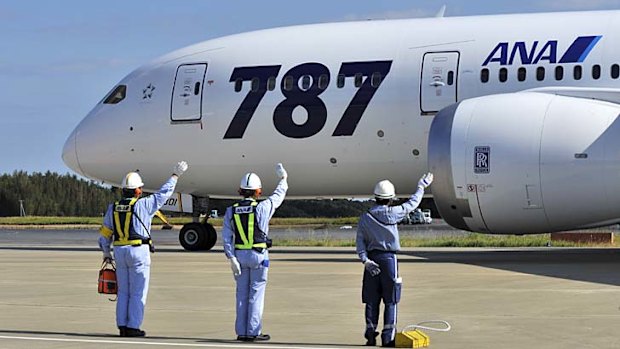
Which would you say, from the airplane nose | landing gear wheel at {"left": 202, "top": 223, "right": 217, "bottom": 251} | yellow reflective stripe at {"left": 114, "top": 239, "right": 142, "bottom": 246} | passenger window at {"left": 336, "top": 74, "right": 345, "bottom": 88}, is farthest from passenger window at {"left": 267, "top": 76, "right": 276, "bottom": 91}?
yellow reflective stripe at {"left": 114, "top": 239, "right": 142, "bottom": 246}

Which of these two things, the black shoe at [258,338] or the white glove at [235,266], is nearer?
the black shoe at [258,338]

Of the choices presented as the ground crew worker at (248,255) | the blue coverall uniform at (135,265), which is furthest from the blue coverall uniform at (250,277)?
the blue coverall uniform at (135,265)

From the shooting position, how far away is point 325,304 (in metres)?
15.8

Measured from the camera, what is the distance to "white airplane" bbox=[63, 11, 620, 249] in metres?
22.0

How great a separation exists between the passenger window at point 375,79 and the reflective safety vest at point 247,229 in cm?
1369

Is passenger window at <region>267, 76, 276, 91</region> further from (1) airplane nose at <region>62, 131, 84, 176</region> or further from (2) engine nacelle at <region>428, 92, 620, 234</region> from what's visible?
(1) airplane nose at <region>62, 131, 84, 176</region>

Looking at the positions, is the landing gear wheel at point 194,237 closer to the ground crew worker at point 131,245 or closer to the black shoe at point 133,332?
the ground crew worker at point 131,245

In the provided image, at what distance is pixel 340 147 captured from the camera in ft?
86.9

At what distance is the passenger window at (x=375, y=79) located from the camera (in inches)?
1019

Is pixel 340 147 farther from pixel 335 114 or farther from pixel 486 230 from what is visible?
pixel 486 230

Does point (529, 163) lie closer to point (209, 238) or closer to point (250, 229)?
point (209, 238)

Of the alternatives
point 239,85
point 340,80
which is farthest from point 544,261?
point 239,85

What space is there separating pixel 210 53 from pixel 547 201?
9.94 meters

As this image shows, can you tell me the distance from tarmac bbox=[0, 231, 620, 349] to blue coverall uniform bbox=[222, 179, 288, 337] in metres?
0.23
